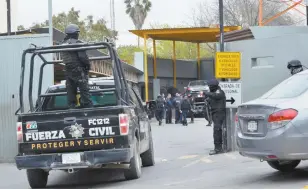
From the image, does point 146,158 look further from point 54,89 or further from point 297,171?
point 297,171

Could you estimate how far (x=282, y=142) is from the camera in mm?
8344

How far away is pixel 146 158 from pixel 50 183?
94.6 inches

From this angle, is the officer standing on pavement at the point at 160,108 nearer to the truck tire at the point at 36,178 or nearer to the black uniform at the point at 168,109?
the black uniform at the point at 168,109

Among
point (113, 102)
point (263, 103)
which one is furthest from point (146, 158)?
point (263, 103)

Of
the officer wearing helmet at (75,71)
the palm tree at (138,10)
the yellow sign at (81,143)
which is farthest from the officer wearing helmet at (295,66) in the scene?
the palm tree at (138,10)

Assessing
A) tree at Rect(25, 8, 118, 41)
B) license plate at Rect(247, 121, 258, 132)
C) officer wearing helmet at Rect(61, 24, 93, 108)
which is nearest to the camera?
license plate at Rect(247, 121, 258, 132)

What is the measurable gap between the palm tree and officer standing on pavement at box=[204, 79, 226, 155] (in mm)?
62539

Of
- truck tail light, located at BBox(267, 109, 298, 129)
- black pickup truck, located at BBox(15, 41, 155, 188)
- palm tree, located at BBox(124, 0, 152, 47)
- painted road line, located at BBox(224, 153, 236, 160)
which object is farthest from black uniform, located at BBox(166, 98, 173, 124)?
palm tree, located at BBox(124, 0, 152, 47)

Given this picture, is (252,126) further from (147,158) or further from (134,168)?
(147,158)

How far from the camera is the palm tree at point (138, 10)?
76125 millimetres

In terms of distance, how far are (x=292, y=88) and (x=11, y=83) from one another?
709 centimetres

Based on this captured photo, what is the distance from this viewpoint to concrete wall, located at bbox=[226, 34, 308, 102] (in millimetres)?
14055

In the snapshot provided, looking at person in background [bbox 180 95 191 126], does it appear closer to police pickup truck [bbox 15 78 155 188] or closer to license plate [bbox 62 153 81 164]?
police pickup truck [bbox 15 78 155 188]

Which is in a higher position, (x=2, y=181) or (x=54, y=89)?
(x=54, y=89)
